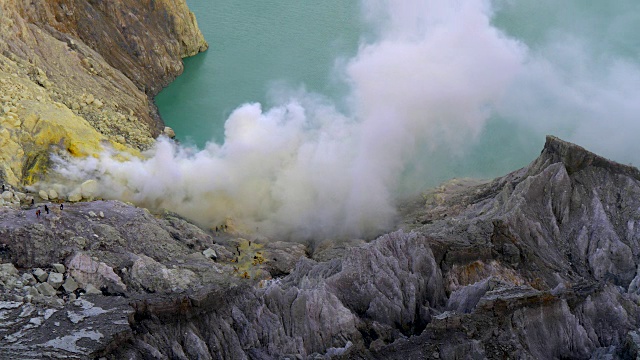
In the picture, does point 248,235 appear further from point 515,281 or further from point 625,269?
point 625,269

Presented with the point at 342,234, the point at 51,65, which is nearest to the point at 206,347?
the point at 342,234

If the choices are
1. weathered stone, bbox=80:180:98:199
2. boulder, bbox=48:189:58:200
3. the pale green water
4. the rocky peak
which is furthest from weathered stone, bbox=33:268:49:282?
the pale green water

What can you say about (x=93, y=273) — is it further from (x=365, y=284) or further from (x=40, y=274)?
(x=365, y=284)

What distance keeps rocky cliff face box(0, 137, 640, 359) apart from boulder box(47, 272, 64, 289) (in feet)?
1.57

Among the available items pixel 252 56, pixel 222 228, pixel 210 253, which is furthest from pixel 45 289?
pixel 252 56

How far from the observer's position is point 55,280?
30594 mm

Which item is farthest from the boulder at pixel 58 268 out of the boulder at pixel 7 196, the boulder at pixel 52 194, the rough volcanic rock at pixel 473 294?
the boulder at pixel 52 194

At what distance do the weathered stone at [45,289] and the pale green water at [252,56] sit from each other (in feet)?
97.9

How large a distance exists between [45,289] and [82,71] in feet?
108

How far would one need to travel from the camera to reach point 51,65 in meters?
55.5

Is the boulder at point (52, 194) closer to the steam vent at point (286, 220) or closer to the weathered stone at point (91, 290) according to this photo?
the steam vent at point (286, 220)

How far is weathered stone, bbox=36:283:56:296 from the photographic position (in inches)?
1147

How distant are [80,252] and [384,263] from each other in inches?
544

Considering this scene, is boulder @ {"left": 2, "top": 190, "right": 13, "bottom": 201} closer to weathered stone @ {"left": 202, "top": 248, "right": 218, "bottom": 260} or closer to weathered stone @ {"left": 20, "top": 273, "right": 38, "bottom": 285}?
weathered stone @ {"left": 20, "top": 273, "right": 38, "bottom": 285}
